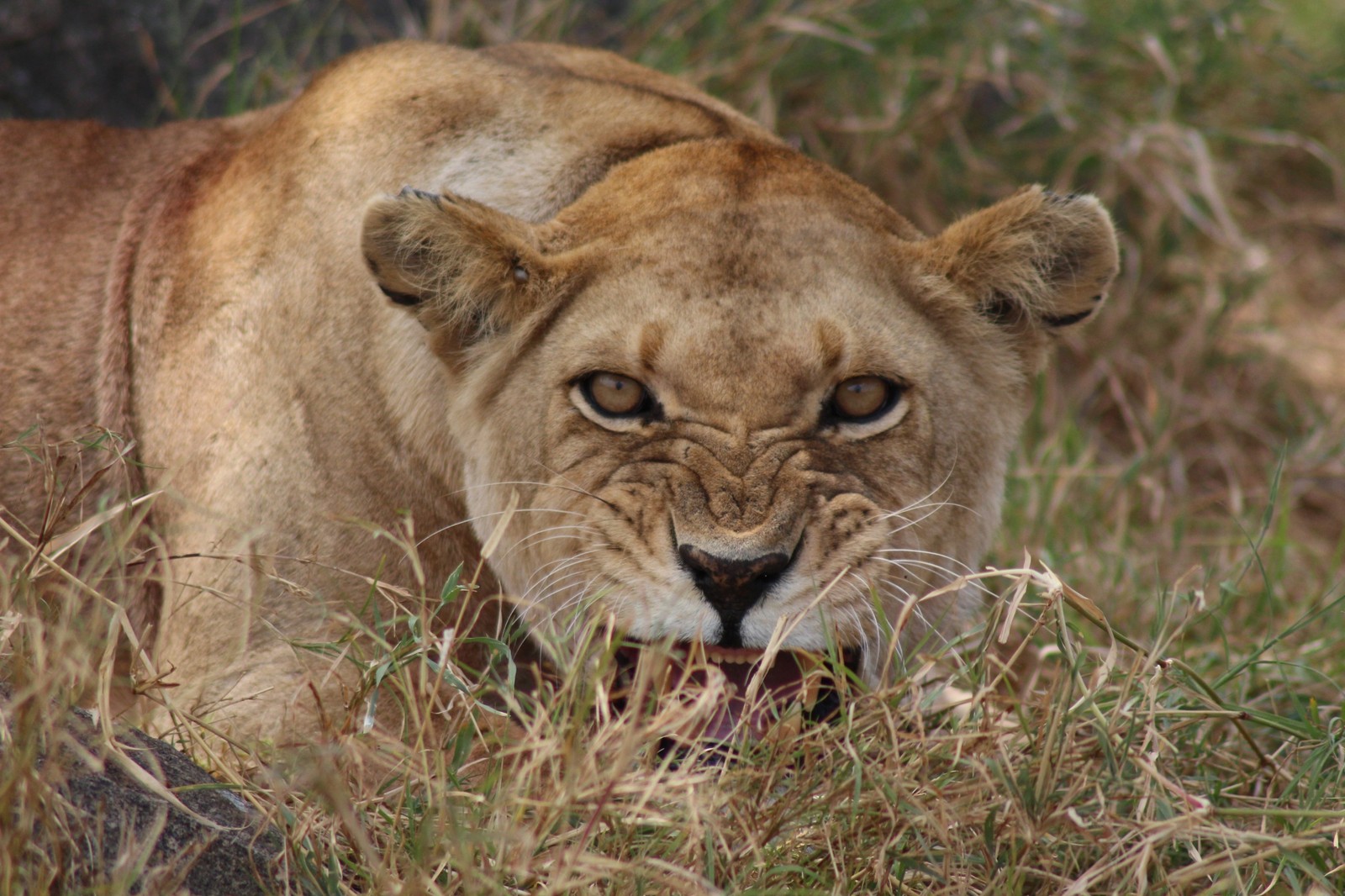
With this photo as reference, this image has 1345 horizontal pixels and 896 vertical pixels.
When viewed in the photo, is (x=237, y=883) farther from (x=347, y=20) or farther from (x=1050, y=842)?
(x=347, y=20)

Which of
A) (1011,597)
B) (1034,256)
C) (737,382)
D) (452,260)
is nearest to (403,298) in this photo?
(452,260)

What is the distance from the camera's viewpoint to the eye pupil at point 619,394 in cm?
257

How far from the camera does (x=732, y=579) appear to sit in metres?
2.28

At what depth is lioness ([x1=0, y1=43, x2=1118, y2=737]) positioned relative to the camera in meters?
2.44

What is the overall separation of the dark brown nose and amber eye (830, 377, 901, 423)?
365 millimetres

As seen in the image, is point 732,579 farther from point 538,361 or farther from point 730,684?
point 538,361

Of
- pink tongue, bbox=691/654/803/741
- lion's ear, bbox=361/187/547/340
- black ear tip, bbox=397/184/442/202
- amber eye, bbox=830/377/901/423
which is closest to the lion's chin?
pink tongue, bbox=691/654/803/741

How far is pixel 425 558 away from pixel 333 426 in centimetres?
32

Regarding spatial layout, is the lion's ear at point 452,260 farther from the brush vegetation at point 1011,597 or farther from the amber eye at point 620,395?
the brush vegetation at point 1011,597

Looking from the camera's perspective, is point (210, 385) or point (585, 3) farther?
point (585, 3)

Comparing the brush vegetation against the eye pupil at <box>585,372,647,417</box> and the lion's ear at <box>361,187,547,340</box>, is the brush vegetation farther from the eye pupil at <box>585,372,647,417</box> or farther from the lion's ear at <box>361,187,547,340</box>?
the lion's ear at <box>361,187,547,340</box>

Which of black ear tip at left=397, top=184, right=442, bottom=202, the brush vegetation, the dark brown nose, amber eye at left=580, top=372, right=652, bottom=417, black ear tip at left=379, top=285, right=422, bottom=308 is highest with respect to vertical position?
black ear tip at left=397, top=184, right=442, bottom=202

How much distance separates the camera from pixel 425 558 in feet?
9.37

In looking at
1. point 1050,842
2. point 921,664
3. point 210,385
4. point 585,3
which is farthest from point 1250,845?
point 585,3
